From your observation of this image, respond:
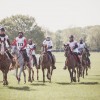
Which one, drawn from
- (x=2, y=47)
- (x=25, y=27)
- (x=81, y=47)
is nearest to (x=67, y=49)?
(x=2, y=47)

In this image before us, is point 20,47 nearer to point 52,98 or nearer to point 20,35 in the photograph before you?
point 20,35

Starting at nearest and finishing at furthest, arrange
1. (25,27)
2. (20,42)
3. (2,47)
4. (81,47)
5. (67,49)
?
(2,47), (20,42), (67,49), (81,47), (25,27)

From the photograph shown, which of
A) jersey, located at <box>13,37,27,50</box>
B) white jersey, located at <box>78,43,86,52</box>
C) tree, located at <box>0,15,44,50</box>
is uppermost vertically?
tree, located at <box>0,15,44,50</box>

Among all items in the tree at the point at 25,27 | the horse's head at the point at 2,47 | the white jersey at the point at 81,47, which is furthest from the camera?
the tree at the point at 25,27

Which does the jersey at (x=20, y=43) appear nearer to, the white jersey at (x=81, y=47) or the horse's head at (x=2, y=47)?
the horse's head at (x=2, y=47)

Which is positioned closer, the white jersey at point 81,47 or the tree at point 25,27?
the white jersey at point 81,47

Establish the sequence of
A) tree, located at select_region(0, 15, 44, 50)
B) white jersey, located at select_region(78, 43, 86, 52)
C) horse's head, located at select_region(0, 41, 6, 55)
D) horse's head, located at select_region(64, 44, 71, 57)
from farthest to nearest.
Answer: tree, located at select_region(0, 15, 44, 50)
white jersey, located at select_region(78, 43, 86, 52)
horse's head, located at select_region(64, 44, 71, 57)
horse's head, located at select_region(0, 41, 6, 55)

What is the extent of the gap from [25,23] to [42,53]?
6644cm

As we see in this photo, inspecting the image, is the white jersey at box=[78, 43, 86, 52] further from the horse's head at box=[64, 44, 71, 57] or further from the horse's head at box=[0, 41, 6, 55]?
the horse's head at box=[0, 41, 6, 55]

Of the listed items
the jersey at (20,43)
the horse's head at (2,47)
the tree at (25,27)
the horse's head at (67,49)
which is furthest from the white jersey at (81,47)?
the tree at (25,27)

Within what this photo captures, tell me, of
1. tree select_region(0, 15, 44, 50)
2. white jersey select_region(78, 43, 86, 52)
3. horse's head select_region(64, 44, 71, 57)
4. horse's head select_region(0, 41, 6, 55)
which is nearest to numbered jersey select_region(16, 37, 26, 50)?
horse's head select_region(0, 41, 6, 55)

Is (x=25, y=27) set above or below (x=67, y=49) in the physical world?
above

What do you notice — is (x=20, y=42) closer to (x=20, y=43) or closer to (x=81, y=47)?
(x=20, y=43)

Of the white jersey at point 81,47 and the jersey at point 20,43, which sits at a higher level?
the jersey at point 20,43
